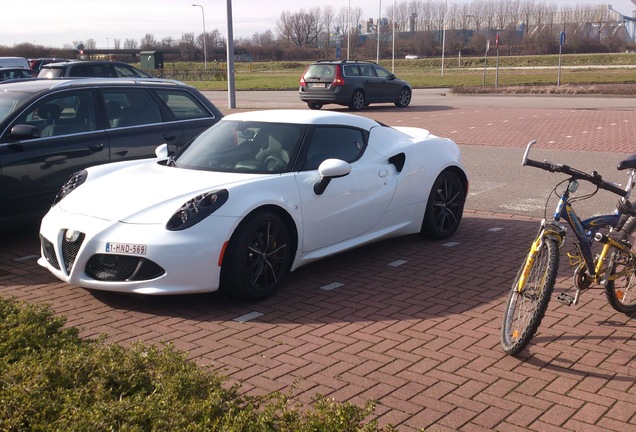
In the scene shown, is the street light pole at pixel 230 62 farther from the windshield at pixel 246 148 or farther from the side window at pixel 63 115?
the windshield at pixel 246 148

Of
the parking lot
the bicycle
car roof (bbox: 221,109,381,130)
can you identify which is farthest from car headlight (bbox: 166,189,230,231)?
the bicycle

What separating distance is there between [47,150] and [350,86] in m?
18.9

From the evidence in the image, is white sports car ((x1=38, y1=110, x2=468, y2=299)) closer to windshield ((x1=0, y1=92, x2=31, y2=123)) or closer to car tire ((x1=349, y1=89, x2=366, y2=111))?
windshield ((x1=0, y1=92, x2=31, y2=123))

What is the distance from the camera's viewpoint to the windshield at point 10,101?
26.3 feet

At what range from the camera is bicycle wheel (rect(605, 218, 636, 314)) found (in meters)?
5.18

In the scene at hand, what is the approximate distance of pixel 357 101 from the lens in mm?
26469

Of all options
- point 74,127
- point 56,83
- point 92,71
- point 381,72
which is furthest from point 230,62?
point 74,127

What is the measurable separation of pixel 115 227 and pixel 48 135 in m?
2.87

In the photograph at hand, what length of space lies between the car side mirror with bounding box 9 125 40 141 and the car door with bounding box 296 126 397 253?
2924 millimetres

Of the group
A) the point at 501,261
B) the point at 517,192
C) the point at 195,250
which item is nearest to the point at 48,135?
the point at 195,250

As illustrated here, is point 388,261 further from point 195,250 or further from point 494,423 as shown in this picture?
point 494,423

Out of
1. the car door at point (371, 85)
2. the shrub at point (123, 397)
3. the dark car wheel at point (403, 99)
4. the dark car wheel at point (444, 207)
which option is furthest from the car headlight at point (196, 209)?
the dark car wheel at point (403, 99)

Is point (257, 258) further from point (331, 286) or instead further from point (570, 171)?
point (570, 171)

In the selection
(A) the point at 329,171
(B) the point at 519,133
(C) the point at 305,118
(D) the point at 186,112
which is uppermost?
(C) the point at 305,118
